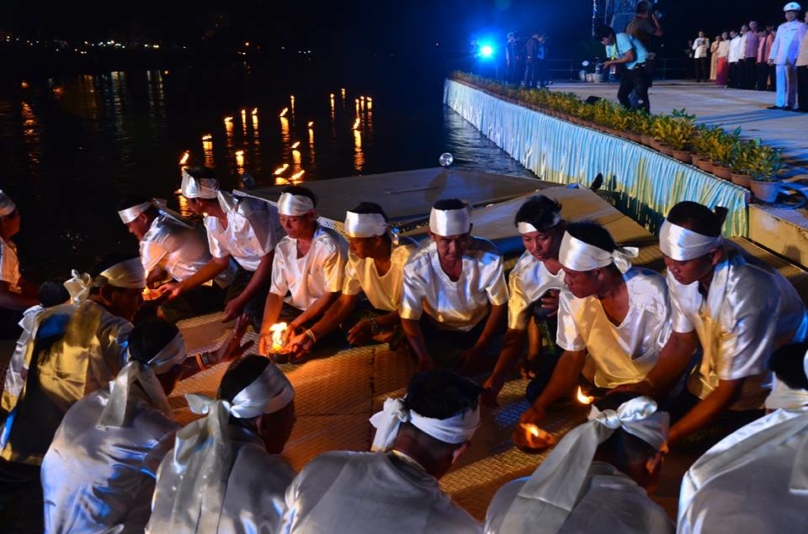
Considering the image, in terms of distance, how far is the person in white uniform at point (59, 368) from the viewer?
3.12 metres

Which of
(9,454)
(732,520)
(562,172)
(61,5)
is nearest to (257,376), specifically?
(732,520)

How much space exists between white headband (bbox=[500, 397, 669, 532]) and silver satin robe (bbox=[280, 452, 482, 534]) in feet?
0.58

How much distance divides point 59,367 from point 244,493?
1513 mm

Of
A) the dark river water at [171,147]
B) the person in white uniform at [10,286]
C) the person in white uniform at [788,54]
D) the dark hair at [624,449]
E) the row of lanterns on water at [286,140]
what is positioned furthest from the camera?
the row of lanterns on water at [286,140]

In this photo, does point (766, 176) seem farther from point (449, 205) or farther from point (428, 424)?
point (428, 424)

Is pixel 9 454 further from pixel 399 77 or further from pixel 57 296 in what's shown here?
pixel 399 77

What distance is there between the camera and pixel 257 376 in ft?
7.64

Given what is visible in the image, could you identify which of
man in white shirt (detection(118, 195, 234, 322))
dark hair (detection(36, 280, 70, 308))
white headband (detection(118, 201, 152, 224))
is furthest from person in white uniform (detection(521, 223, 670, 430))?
white headband (detection(118, 201, 152, 224))

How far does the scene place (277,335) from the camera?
431 centimetres

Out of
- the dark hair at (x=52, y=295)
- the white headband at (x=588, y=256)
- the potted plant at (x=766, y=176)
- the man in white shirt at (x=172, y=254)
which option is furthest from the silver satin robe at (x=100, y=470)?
the potted plant at (x=766, y=176)

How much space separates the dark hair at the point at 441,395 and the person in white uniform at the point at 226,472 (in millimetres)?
501

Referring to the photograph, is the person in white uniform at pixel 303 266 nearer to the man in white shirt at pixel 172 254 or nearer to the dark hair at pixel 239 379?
the man in white shirt at pixel 172 254

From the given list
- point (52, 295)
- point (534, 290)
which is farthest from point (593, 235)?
point (52, 295)

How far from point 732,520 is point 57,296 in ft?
10.4
